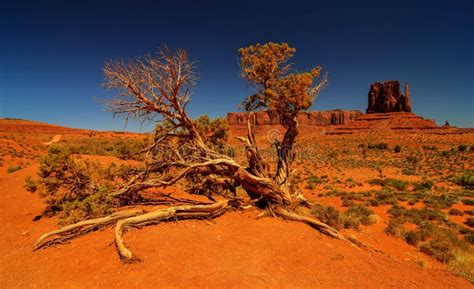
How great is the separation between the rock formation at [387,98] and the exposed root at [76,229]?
110m

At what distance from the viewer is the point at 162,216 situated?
6164 millimetres

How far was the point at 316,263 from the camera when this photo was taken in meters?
5.39

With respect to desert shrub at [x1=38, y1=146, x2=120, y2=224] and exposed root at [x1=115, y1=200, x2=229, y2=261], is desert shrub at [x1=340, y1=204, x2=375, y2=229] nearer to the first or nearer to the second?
exposed root at [x1=115, y1=200, x2=229, y2=261]

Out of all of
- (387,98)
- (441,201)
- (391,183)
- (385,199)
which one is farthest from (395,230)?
(387,98)

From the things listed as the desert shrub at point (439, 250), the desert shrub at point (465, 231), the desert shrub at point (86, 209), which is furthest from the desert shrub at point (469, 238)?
the desert shrub at point (86, 209)

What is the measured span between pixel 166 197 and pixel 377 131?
81.0 meters

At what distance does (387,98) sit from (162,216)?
113 m

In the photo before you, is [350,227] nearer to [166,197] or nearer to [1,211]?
[166,197]

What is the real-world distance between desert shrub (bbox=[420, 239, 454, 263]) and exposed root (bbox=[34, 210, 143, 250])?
8301mm

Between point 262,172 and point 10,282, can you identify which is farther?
point 262,172

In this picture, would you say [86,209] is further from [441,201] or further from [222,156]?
[441,201]

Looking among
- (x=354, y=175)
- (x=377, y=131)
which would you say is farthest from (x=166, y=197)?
(x=377, y=131)

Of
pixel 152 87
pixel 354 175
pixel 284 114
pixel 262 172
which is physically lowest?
pixel 354 175

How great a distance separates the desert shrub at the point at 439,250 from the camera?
7.21m
